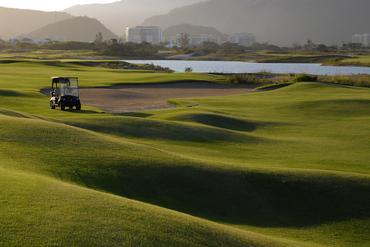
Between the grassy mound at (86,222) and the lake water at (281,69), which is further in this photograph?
the lake water at (281,69)

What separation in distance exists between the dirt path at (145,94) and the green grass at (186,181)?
24.3 ft

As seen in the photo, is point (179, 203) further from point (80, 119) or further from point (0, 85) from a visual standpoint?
point (0, 85)

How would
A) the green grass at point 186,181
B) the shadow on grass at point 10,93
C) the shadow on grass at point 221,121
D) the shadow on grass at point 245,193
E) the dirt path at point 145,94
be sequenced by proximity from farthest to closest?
the dirt path at point 145,94
the shadow on grass at point 10,93
the shadow on grass at point 221,121
the shadow on grass at point 245,193
the green grass at point 186,181

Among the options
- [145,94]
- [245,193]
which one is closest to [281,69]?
[145,94]

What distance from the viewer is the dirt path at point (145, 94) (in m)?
44.4

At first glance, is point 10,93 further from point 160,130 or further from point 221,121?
point 160,130

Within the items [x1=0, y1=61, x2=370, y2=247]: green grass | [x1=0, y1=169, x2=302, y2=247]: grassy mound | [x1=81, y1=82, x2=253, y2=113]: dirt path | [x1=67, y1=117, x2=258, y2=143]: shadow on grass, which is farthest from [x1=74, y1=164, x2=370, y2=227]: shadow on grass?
[x1=81, y1=82, x2=253, y2=113]: dirt path

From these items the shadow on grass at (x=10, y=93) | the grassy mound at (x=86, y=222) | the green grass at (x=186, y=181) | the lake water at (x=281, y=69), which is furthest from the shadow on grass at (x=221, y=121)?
the lake water at (x=281, y=69)

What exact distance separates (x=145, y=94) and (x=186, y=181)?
35.8 meters

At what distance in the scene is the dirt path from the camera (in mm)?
44356

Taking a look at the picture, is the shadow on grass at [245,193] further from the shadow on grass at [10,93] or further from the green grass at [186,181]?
the shadow on grass at [10,93]

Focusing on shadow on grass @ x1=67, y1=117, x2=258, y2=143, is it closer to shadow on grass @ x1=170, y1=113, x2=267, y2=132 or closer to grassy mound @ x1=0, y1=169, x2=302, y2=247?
shadow on grass @ x1=170, y1=113, x2=267, y2=132

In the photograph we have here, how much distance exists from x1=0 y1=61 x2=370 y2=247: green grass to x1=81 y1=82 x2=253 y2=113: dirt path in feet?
24.3

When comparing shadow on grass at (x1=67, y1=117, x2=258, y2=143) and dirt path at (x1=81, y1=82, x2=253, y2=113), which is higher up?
shadow on grass at (x1=67, y1=117, x2=258, y2=143)
